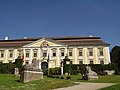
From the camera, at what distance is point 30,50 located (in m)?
54.6

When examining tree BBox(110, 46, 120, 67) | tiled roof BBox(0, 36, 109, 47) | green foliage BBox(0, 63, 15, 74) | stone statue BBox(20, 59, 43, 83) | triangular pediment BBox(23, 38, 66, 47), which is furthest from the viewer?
tree BBox(110, 46, 120, 67)

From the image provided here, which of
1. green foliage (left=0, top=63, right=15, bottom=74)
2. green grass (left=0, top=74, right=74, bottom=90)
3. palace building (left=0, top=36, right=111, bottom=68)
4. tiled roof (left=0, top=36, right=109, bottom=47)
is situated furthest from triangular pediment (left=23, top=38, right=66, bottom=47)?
green grass (left=0, top=74, right=74, bottom=90)

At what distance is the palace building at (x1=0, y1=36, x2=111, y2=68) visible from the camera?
53.0 metres

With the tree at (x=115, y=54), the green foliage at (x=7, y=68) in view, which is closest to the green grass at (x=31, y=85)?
the green foliage at (x=7, y=68)

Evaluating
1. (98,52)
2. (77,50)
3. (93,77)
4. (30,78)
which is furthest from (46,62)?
(30,78)

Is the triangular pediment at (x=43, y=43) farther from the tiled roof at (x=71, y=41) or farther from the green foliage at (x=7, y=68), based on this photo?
the green foliage at (x=7, y=68)

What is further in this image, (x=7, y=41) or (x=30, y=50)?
(x=7, y=41)

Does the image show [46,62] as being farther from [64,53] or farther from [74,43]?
[74,43]

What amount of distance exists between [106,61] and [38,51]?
18.5 meters

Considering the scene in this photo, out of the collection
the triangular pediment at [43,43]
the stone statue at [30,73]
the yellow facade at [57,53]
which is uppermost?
the triangular pediment at [43,43]

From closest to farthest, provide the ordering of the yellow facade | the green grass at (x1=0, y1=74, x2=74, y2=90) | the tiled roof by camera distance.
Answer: the green grass at (x1=0, y1=74, x2=74, y2=90) → the yellow facade → the tiled roof

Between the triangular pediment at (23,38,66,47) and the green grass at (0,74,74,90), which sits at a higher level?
the triangular pediment at (23,38,66,47)

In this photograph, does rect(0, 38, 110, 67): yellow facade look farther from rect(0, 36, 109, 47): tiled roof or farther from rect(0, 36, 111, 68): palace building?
rect(0, 36, 109, 47): tiled roof

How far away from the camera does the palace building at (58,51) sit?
5297 cm
